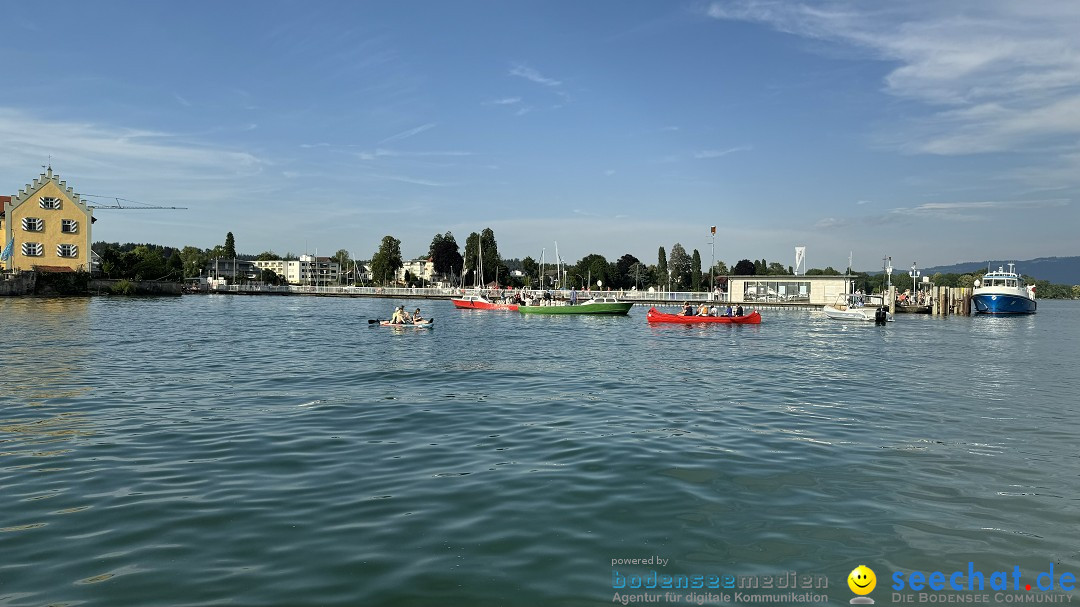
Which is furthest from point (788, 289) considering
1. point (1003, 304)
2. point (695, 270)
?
point (695, 270)

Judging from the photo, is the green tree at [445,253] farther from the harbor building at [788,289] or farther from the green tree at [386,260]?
the harbor building at [788,289]

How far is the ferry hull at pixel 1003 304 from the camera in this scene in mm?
84375

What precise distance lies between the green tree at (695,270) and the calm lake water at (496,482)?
447ft

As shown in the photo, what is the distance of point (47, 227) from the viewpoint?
8638cm

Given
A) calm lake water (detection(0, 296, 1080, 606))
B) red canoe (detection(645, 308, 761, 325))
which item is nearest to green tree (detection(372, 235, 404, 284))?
red canoe (detection(645, 308, 761, 325))

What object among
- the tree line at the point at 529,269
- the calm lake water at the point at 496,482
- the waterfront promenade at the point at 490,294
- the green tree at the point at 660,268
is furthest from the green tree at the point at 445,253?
the calm lake water at the point at 496,482

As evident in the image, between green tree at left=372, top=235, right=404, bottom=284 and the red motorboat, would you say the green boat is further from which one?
green tree at left=372, top=235, right=404, bottom=284

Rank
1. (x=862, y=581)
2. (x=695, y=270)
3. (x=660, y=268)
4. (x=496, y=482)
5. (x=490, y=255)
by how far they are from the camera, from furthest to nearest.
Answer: (x=660, y=268) → (x=695, y=270) → (x=490, y=255) → (x=496, y=482) → (x=862, y=581)

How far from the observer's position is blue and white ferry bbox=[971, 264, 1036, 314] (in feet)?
276

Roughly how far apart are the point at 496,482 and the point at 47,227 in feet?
330

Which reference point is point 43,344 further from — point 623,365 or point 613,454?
point 613,454

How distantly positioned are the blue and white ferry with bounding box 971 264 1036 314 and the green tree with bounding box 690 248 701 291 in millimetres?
68394

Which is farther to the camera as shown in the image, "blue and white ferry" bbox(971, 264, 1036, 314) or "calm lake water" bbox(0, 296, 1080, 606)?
"blue and white ferry" bbox(971, 264, 1036, 314)

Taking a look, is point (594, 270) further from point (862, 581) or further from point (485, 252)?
point (862, 581)
